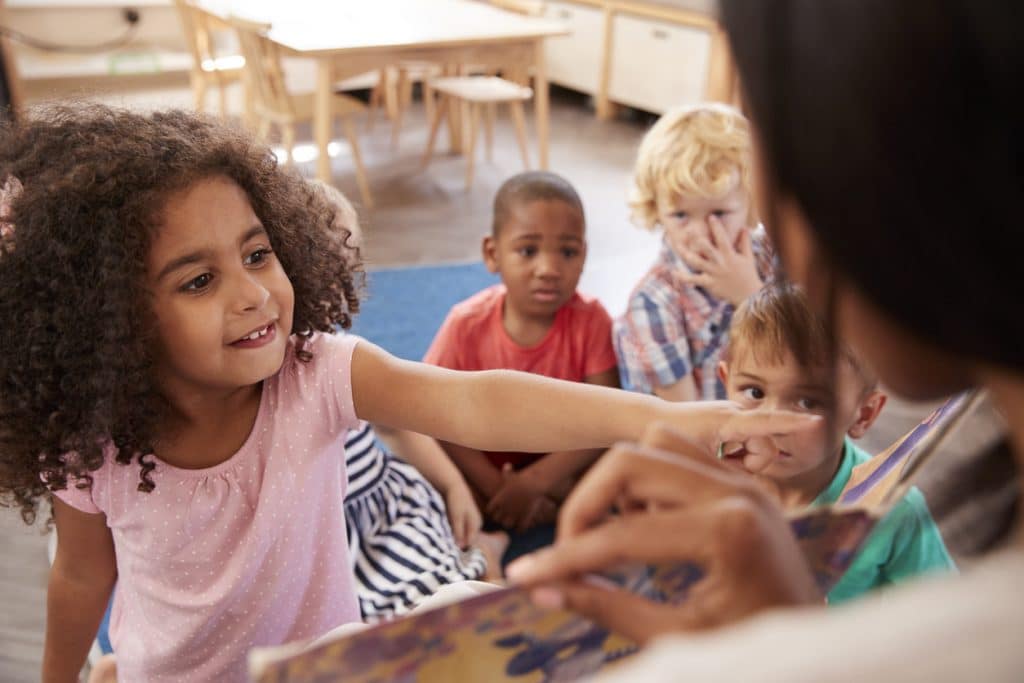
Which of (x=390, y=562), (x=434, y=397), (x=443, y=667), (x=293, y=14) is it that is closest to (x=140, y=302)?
(x=434, y=397)

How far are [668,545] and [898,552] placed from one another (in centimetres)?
38

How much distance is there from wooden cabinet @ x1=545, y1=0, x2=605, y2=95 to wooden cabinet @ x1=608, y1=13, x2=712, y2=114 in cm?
15

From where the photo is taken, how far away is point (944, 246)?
378 mm

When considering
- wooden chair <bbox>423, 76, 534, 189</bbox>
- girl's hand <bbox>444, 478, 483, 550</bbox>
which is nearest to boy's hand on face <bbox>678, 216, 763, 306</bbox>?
girl's hand <bbox>444, 478, 483, 550</bbox>

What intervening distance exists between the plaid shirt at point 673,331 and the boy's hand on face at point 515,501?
29 centimetres

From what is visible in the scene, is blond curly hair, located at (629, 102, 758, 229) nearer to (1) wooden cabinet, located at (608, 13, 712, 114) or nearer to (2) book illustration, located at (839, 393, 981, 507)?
(2) book illustration, located at (839, 393, 981, 507)

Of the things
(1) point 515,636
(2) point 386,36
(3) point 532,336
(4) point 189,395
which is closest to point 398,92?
(2) point 386,36

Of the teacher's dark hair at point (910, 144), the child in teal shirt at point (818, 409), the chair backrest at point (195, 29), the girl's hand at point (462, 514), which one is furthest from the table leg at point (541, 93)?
the teacher's dark hair at point (910, 144)

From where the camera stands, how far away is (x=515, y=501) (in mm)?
1881

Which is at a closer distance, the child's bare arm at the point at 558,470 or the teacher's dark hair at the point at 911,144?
the teacher's dark hair at the point at 911,144

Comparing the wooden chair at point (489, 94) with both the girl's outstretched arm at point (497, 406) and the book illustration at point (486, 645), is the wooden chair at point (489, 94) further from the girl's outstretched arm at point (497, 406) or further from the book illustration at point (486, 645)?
the book illustration at point (486, 645)

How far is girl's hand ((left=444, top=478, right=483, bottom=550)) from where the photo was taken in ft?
5.82

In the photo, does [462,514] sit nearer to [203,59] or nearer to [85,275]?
[85,275]

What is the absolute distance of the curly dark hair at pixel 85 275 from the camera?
0.96 m
